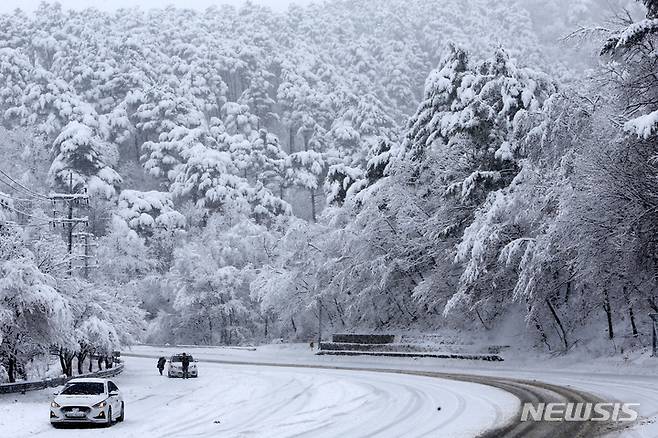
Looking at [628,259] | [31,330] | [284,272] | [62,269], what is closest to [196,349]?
[284,272]

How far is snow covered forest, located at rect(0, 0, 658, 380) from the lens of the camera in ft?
109

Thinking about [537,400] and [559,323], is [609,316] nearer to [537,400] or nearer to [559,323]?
[559,323]

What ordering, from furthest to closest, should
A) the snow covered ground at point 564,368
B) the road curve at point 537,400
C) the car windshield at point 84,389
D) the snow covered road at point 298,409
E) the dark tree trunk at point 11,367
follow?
1. the dark tree trunk at point 11,367
2. the snow covered ground at point 564,368
3. the car windshield at point 84,389
4. the snow covered road at point 298,409
5. the road curve at point 537,400

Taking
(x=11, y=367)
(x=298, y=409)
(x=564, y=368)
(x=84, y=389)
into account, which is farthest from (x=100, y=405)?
(x=564, y=368)

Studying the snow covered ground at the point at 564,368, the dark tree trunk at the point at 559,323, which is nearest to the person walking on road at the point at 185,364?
the snow covered ground at the point at 564,368

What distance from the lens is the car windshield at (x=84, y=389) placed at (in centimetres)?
2088

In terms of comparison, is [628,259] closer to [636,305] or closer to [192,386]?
[636,305]

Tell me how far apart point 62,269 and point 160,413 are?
18.2 m

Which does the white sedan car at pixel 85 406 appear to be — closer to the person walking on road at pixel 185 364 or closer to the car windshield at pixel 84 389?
the car windshield at pixel 84 389

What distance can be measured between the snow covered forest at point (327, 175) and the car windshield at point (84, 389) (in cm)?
906

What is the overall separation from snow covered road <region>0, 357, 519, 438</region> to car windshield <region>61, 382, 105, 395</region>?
1.03 meters

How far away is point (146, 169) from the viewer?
340 ft

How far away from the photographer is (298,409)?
2236cm

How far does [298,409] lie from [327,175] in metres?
55.6
